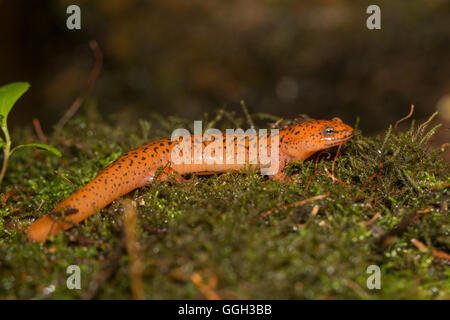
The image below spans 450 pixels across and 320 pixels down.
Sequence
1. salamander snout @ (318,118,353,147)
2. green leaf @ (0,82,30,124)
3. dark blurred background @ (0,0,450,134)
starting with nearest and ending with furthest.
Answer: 1. green leaf @ (0,82,30,124)
2. salamander snout @ (318,118,353,147)
3. dark blurred background @ (0,0,450,134)

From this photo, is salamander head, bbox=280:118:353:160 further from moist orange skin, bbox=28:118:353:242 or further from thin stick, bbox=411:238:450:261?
thin stick, bbox=411:238:450:261

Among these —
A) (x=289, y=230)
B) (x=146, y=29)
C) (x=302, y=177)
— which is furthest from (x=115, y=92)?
(x=289, y=230)

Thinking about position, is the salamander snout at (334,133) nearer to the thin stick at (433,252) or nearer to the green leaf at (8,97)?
the thin stick at (433,252)

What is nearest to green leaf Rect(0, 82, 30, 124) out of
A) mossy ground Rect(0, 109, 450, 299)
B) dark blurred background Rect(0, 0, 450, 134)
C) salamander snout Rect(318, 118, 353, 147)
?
mossy ground Rect(0, 109, 450, 299)

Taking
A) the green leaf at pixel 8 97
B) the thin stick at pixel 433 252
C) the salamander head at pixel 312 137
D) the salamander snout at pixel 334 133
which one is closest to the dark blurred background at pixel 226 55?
the salamander head at pixel 312 137

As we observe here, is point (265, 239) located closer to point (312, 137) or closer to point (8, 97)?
point (312, 137)

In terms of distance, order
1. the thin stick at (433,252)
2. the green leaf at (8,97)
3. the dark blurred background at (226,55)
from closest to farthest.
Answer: the thin stick at (433,252) → the green leaf at (8,97) → the dark blurred background at (226,55)
